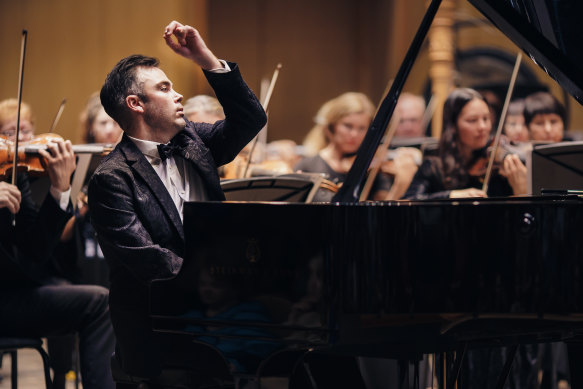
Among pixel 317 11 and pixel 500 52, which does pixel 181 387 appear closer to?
pixel 500 52

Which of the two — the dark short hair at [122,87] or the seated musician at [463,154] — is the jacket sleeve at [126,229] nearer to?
the dark short hair at [122,87]

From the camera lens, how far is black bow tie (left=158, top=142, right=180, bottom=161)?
216 cm

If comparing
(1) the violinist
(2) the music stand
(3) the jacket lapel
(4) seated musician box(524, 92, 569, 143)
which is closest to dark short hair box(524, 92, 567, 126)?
(4) seated musician box(524, 92, 569, 143)

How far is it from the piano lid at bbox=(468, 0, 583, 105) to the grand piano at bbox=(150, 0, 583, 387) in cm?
37

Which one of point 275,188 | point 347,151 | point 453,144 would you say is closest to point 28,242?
point 275,188

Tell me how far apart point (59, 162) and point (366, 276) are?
54.0 inches

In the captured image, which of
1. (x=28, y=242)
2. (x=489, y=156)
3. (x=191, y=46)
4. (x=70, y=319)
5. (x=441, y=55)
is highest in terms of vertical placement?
(x=441, y=55)

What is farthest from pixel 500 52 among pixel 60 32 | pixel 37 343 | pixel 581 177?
pixel 37 343

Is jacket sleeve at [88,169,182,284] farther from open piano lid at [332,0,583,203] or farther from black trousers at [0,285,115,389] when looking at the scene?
black trousers at [0,285,115,389]

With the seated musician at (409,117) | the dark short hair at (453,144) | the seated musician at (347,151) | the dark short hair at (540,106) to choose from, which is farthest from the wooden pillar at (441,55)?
the dark short hair at (453,144)

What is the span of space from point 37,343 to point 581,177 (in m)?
1.89

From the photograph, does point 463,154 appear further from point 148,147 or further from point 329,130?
point 148,147

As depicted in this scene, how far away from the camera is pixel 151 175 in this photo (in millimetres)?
2098

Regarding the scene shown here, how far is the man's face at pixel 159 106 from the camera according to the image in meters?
2.21
